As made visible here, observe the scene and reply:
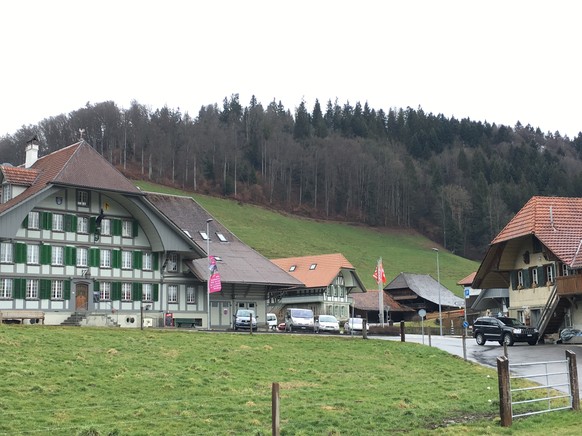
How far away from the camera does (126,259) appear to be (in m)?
56.0

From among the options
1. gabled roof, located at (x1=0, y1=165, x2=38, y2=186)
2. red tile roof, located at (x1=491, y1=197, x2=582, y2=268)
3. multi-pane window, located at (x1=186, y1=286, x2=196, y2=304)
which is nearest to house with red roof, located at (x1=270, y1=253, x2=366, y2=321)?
multi-pane window, located at (x1=186, y1=286, x2=196, y2=304)

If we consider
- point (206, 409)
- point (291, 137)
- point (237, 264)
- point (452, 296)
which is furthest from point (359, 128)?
point (206, 409)

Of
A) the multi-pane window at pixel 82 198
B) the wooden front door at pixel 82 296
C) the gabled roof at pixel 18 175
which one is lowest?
the wooden front door at pixel 82 296

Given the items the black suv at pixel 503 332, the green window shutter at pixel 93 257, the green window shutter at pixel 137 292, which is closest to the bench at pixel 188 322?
the green window shutter at pixel 137 292

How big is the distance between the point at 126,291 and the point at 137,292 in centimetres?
80

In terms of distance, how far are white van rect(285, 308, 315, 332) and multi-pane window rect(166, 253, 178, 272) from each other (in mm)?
9180

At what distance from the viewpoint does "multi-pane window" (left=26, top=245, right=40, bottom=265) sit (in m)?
51.3

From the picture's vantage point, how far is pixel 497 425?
18.6 meters

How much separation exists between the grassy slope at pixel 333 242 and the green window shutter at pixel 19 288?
60759 millimetres

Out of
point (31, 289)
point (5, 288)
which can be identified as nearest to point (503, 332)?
point (31, 289)

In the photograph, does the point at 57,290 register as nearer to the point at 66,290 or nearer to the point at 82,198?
the point at 66,290

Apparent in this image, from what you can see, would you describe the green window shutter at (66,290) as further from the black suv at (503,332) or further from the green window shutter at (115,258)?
the black suv at (503,332)

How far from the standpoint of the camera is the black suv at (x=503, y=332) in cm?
4491

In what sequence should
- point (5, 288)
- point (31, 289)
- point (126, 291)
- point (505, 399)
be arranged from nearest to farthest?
1. point (505, 399)
2. point (5, 288)
3. point (31, 289)
4. point (126, 291)
